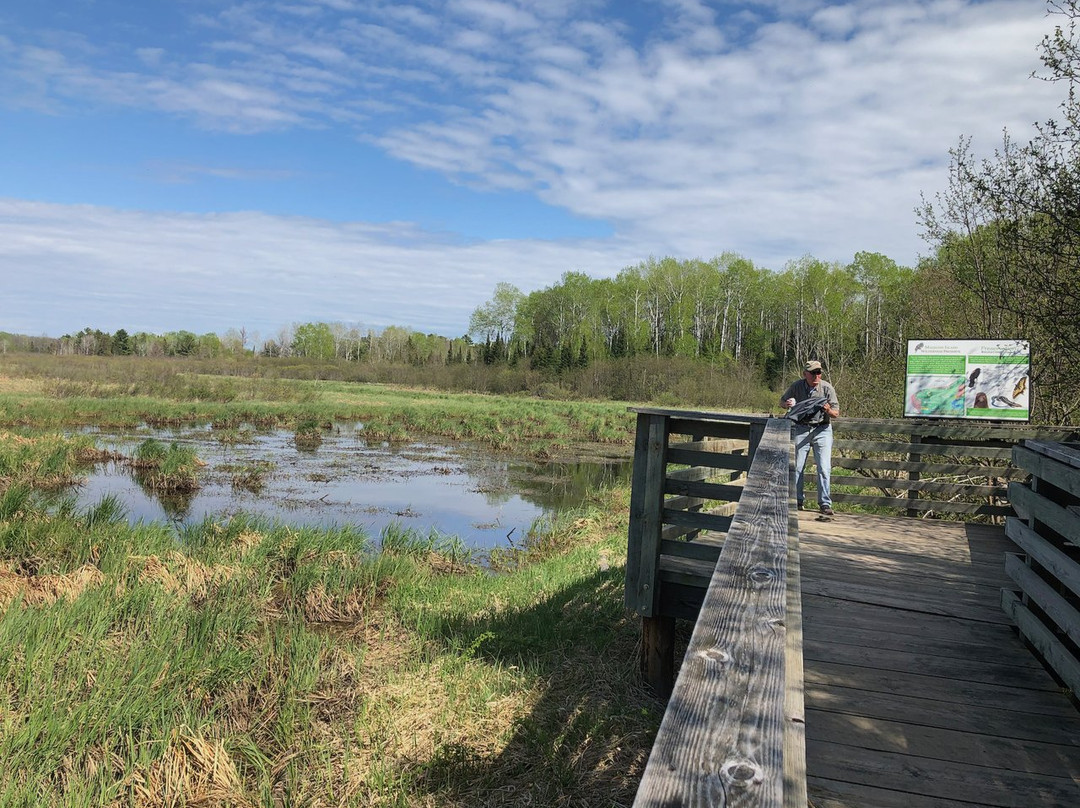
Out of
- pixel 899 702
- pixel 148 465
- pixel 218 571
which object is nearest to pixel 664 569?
pixel 899 702

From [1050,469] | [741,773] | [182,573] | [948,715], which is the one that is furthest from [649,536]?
[182,573]

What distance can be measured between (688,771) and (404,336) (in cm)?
11812

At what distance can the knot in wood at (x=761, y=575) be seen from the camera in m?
1.73

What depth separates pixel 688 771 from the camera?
984 mm

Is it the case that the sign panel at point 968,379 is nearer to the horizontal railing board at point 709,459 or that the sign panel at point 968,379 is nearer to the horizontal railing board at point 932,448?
the horizontal railing board at point 932,448

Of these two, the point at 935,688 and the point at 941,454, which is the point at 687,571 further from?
the point at 941,454

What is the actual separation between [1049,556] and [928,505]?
17.6 ft

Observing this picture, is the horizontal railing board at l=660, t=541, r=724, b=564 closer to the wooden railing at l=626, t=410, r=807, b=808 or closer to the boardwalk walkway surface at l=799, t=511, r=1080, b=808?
the boardwalk walkway surface at l=799, t=511, r=1080, b=808

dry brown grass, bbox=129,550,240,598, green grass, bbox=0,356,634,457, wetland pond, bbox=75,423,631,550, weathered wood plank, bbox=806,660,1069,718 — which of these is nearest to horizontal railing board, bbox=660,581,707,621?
weathered wood plank, bbox=806,660,1069,718

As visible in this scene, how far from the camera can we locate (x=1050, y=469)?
397 centimetres

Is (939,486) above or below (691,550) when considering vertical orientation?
above

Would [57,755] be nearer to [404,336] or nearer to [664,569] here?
[664,569]

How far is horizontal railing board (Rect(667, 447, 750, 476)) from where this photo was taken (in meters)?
5.98

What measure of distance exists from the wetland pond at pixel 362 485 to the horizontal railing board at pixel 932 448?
5910 mm
